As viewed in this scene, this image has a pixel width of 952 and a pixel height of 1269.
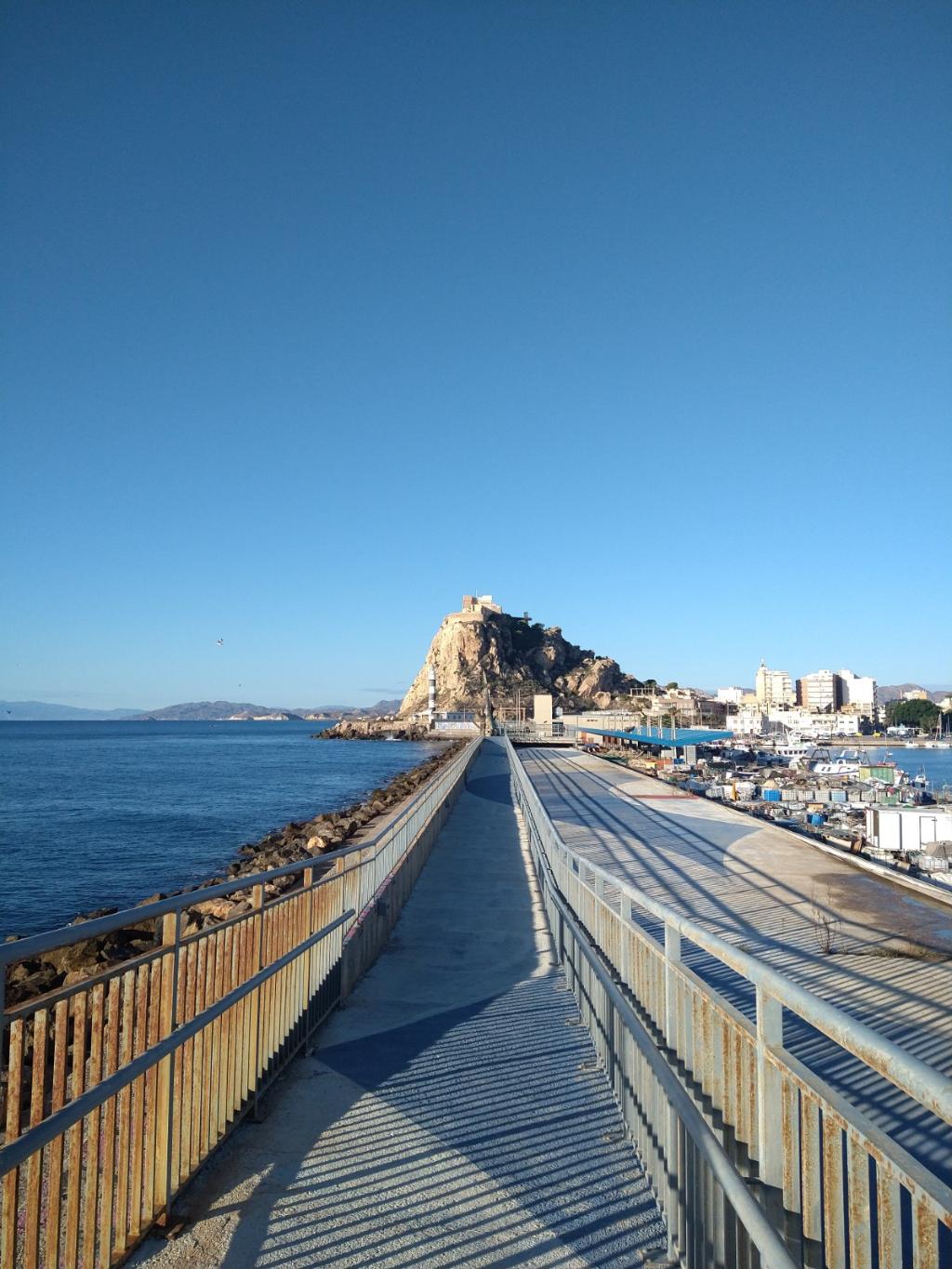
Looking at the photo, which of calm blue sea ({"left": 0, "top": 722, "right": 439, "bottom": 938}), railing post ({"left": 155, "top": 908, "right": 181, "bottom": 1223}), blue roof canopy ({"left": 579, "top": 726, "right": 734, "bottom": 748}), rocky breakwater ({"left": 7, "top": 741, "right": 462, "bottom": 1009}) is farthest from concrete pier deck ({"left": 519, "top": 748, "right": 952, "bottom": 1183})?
blue roof canopy ({"left": 579, "top": 726, "right": 734, "bottom": 748})

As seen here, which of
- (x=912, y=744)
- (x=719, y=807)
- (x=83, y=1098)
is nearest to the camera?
(x=83, y=1098)

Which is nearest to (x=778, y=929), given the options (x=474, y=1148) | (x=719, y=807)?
(x=474, y=1148)

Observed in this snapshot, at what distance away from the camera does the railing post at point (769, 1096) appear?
259 centimetres

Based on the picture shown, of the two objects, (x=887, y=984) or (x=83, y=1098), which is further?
(x=887, y=984)

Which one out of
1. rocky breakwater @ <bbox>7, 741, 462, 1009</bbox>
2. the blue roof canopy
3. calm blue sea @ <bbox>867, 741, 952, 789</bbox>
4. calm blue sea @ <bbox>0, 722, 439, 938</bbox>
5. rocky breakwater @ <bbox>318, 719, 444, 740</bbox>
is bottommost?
calm blue sea @ <bbox>867, 741, 952, 789</bbox>

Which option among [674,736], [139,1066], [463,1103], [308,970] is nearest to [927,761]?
[674,736]

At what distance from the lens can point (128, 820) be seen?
122 feet

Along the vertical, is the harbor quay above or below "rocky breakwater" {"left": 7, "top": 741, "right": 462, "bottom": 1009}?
above

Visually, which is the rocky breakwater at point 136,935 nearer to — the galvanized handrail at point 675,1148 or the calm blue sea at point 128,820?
the galvanized handrail at point 675,1148

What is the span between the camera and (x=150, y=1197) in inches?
138

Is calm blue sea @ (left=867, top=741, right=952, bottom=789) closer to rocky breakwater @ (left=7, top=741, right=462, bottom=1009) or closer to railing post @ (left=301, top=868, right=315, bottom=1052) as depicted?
rocky breakwater @ (left=7, top=741, right=462, bottom=1009)

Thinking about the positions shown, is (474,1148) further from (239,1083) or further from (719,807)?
(719,807)

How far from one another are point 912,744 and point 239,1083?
19232 centimetres

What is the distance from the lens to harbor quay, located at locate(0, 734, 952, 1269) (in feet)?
8.36
